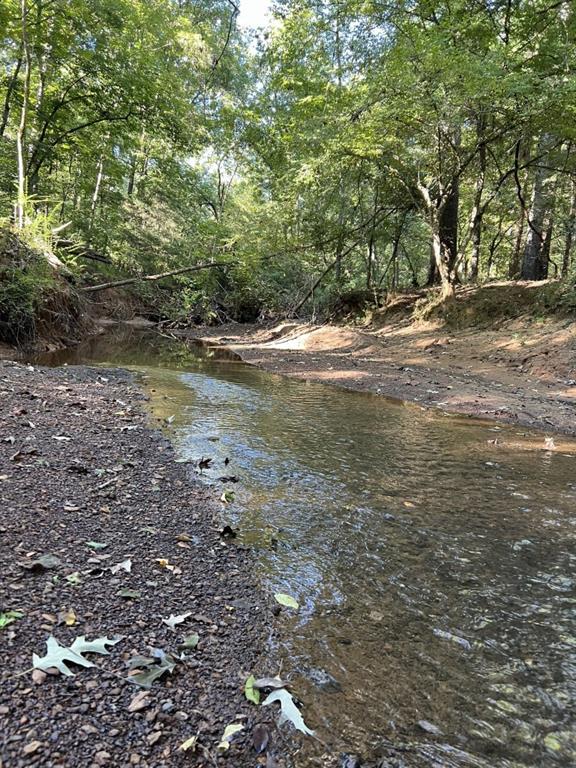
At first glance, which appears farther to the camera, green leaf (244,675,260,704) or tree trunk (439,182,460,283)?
tree trunk (439,182,460,283)

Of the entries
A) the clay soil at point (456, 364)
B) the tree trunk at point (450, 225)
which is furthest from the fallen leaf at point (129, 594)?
the tree trunk at point (450, 225)

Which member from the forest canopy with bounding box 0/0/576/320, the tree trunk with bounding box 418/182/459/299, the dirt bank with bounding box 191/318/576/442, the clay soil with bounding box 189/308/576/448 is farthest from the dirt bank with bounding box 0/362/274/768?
the tree trunk with bounding box 418/182/459/299

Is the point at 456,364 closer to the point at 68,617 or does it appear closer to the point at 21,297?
the point at 21,297

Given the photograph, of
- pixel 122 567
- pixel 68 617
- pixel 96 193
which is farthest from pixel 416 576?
pixel 96 193

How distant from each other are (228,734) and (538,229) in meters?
16.4

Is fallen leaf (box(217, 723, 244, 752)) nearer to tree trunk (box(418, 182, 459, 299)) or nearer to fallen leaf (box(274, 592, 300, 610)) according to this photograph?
fallen leaf (box(274, 592, 300, 610))

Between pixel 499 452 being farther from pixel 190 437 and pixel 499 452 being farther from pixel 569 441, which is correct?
pixel 190 437

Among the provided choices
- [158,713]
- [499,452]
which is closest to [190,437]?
[499,452]

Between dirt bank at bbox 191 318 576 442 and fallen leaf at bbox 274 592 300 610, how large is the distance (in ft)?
17.2

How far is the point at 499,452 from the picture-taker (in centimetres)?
552

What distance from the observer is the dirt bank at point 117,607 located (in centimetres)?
156

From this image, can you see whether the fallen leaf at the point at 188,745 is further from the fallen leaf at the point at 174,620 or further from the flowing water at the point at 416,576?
the fallen leaf at the point at 174,620

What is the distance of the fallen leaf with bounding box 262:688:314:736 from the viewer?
1.77m

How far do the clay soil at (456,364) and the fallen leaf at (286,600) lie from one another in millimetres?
4584
